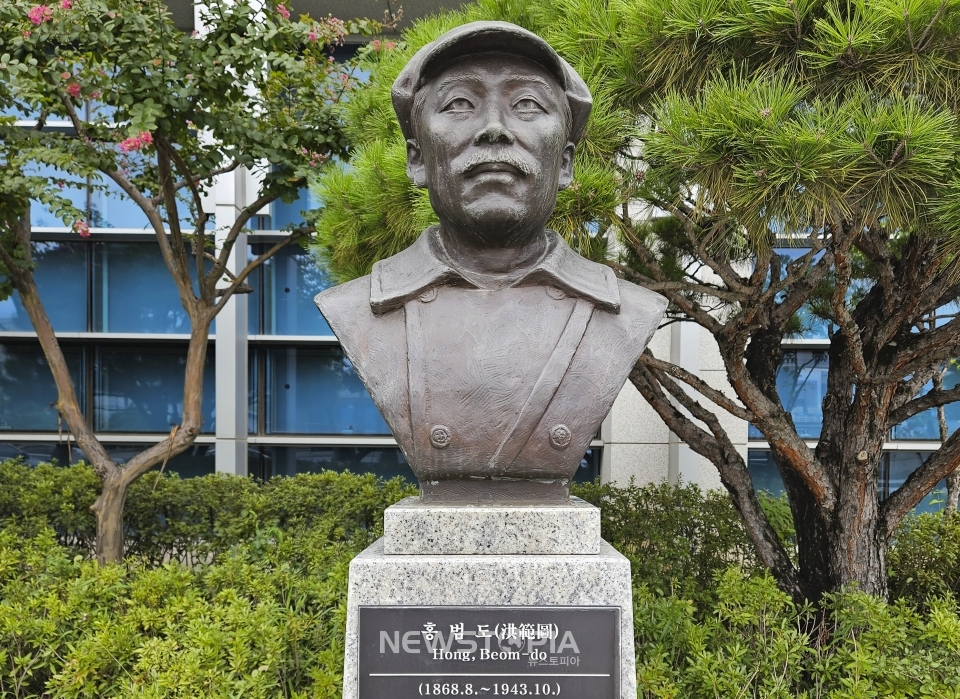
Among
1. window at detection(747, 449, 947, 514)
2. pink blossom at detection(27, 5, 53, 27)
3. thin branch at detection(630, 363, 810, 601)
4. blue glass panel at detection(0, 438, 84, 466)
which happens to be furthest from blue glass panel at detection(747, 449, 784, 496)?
blue glass panel at detection(0, 438, 84, 466)

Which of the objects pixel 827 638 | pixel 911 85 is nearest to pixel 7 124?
pixel 911 85

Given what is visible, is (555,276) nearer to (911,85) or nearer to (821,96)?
(821,96)

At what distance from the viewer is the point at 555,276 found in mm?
2289

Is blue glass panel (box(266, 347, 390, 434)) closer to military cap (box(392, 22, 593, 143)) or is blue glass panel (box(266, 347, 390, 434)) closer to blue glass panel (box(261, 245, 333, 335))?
blue glass panel (box(261, 245, 333, 335))

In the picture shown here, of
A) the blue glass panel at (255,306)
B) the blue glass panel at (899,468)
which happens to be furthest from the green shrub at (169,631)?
the blue glass panel at (899,468)

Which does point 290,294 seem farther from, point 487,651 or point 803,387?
point 487,651

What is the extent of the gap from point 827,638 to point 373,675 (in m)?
2.36

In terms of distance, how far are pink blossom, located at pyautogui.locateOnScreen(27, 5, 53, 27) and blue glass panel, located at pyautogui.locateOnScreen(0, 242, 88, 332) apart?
13.4 feet

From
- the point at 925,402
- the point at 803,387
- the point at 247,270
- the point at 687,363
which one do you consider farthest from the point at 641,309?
the point at 803,387

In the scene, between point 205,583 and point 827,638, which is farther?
point 205,583

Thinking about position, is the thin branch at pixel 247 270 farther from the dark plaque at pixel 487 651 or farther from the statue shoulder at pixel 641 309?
the dark plaque at pixel 487 651

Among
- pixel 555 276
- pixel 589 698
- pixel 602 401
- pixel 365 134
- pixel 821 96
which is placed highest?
pixel 365 134

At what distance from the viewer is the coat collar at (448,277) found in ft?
7.47

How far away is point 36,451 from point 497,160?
7.69 m
